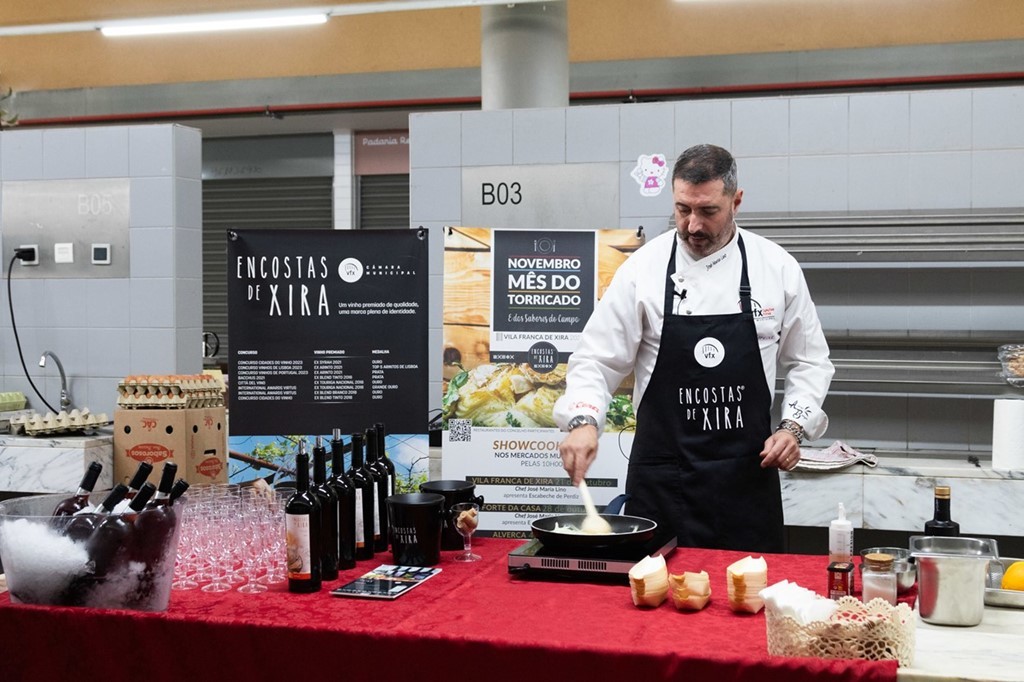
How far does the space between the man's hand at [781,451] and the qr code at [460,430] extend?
152 centimetres

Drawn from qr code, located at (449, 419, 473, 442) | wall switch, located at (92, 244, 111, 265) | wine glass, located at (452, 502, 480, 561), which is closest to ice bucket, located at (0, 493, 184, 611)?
wine glass, located at (452, 502, 480, 561)

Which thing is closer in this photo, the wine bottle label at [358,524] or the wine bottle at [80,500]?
the wine bottle at [80,500]

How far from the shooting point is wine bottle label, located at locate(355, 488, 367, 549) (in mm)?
2516

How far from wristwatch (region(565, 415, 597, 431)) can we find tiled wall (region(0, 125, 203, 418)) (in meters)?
3.51

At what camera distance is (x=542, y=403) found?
418cm

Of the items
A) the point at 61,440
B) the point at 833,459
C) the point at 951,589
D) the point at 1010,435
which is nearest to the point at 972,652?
the point at 951,589

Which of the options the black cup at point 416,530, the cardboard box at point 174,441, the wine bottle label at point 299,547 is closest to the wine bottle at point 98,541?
the wine bottle label at point 299,547

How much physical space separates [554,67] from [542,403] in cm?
323

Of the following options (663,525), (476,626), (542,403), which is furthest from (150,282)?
(476,626)

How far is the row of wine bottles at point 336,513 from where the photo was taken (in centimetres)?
224

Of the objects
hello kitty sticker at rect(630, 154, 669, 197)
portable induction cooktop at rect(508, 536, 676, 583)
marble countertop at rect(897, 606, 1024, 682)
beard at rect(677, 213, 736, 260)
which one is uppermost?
hello kitty sticker at rect(630, 154, 669, 197)

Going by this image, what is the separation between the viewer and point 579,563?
7.66 feet

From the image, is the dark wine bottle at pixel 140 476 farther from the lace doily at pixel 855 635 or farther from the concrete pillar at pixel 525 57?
the concrete pillar at pixel 525 57

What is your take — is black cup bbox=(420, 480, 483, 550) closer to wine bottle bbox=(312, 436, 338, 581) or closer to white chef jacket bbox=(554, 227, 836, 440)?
wine bottle bbox=(312, 436, 338, 581)
